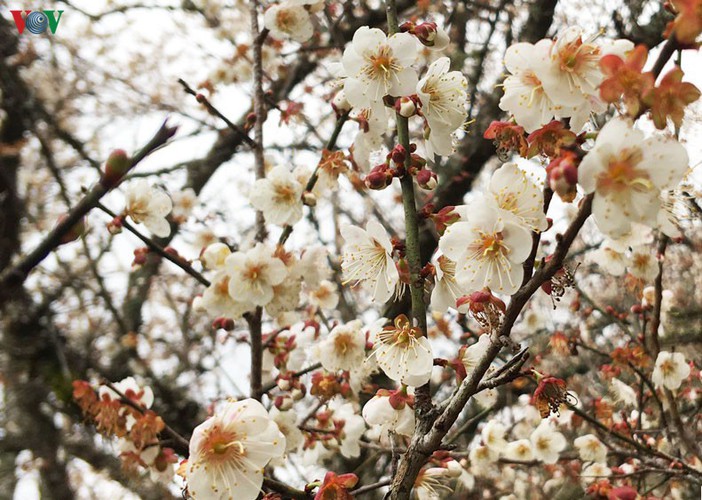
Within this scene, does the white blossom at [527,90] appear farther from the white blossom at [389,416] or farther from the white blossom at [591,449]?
the white blossom at [591,449]

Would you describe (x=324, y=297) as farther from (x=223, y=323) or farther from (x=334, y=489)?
(x=334, y=489)

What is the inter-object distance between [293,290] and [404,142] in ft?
2.66

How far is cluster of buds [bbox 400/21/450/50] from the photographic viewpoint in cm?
137

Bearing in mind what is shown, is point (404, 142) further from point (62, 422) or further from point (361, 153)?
point (62, 422)

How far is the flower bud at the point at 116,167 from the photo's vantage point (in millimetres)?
353

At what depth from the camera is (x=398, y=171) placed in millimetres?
1221

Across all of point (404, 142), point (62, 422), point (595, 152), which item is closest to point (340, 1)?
point (404, 142)

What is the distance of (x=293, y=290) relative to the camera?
190 cm

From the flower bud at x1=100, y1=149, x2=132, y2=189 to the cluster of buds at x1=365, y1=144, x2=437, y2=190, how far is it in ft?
2.82

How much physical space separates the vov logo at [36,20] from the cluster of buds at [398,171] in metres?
4.96

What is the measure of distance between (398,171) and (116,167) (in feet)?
2.98

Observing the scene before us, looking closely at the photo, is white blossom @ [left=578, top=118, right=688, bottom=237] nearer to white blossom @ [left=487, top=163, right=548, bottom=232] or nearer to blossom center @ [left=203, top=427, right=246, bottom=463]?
white blossom @ [left=487, top=163, right=548, bottom=232]

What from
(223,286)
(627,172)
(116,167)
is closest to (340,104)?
(223,286)

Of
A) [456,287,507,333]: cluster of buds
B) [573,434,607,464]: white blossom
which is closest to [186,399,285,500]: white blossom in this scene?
[456,287,507,333]: cluster of buds
